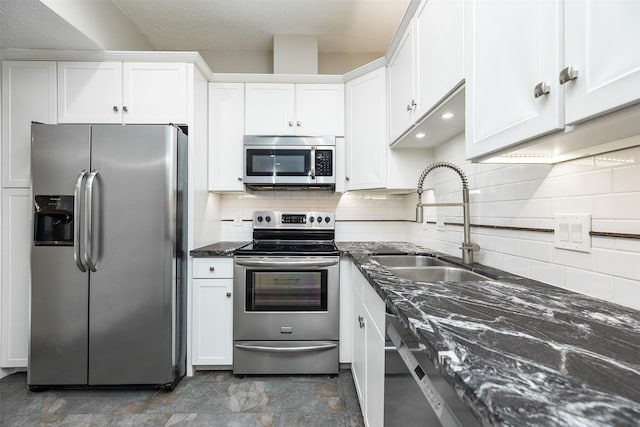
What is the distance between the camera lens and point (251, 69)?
279 cm

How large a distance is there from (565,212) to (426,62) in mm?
915

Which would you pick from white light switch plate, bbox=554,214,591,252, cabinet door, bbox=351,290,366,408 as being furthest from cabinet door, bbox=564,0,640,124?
cabinet door, bbox=351,290,366,408

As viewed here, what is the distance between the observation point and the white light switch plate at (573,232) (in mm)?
962

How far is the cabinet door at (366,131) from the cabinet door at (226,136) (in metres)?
0.91

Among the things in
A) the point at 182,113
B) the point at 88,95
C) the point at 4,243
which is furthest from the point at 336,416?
the point at 88,95

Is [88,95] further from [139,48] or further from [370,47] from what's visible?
[370,47]

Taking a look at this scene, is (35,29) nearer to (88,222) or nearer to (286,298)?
(88,222)

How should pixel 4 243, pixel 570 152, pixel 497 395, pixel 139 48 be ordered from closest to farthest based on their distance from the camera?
pixel 497 395, pixel 570 152, pixel 4 243, pixel 139 48

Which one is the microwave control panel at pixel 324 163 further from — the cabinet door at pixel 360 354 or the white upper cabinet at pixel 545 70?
the white upper cabinet at pixel 545 70

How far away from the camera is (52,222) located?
1.79m

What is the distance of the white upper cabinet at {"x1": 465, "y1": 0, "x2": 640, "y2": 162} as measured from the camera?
1.75ft

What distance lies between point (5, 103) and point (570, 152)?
3.21m

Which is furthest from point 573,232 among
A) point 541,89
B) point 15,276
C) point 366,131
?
point 15,276

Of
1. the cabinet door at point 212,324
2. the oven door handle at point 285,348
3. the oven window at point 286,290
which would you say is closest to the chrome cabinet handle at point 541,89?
the oven window at point 286,290
